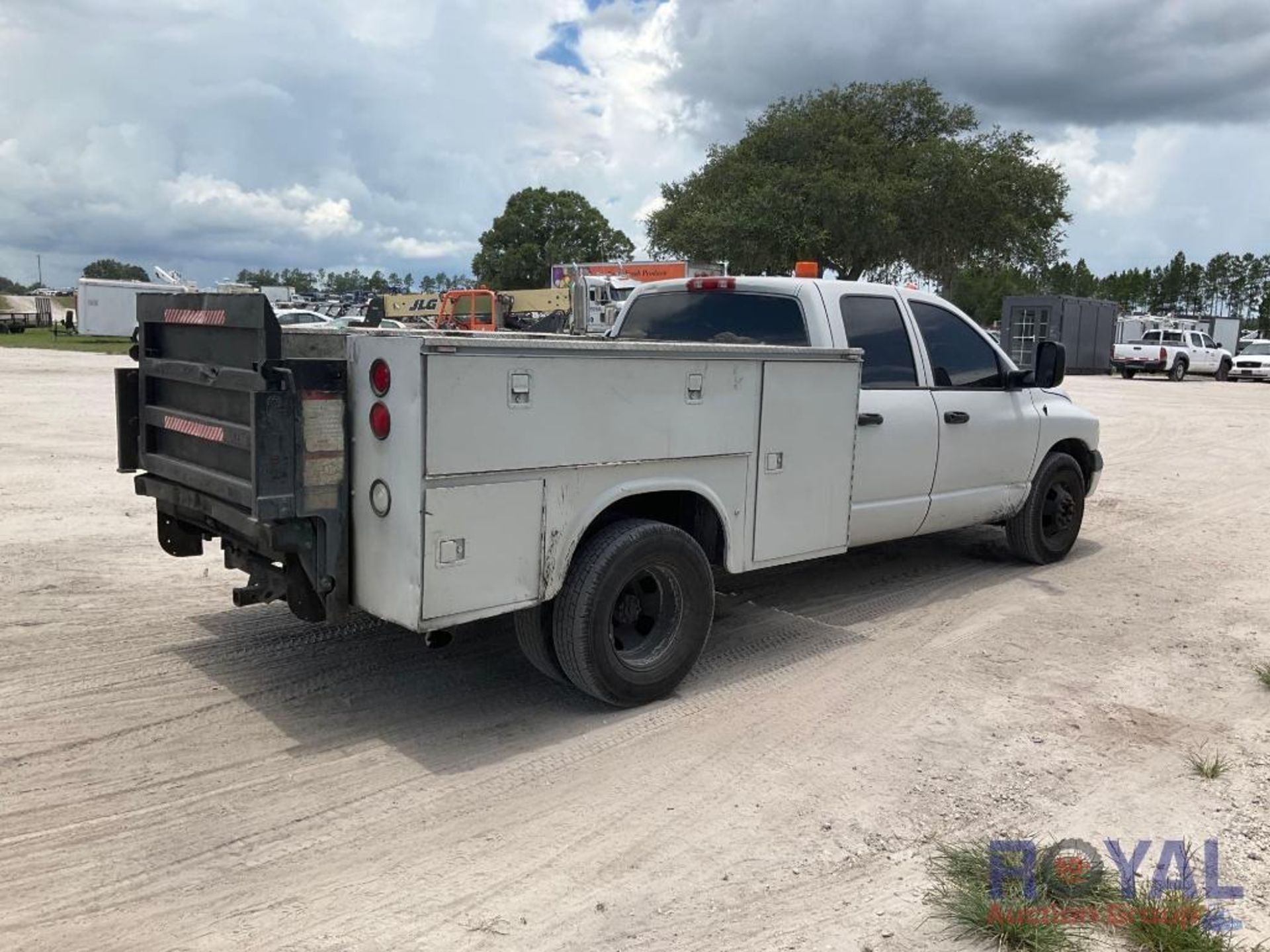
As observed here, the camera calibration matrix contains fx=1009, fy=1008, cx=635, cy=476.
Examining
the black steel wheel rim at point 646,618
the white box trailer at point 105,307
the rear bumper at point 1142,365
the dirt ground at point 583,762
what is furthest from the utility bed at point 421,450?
the white box trailer at point 105,307

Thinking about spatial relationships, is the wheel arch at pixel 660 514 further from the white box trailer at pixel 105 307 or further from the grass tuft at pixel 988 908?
the white box trailer at pixel 105 307

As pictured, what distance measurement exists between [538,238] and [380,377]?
275 feet

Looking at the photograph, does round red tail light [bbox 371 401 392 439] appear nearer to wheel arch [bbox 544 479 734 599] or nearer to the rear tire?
wheel arch [bbox 544 479 734 599]

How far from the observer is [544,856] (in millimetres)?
3504

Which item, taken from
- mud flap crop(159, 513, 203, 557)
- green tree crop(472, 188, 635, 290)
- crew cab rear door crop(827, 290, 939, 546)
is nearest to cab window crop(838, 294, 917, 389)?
crew cab rear door crop(827, 290, 939, 546)

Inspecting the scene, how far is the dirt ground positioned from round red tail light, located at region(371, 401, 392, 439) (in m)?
1.37

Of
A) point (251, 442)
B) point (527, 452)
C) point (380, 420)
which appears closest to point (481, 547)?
point (527, 452)

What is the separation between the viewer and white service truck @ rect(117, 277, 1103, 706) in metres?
3.93

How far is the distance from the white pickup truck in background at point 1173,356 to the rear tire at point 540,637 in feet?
120

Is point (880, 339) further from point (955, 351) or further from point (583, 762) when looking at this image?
point (583, 762)

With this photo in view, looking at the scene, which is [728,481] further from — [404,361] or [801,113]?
[801,113]

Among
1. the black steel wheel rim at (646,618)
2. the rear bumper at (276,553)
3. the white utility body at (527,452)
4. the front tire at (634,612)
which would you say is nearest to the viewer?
the white utility body at (527,452)

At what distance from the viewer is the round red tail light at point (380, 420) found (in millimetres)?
3922

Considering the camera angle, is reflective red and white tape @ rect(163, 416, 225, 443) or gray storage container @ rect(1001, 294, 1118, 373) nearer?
reflective red and white tape @ rect(163, 416, 225, 443)
